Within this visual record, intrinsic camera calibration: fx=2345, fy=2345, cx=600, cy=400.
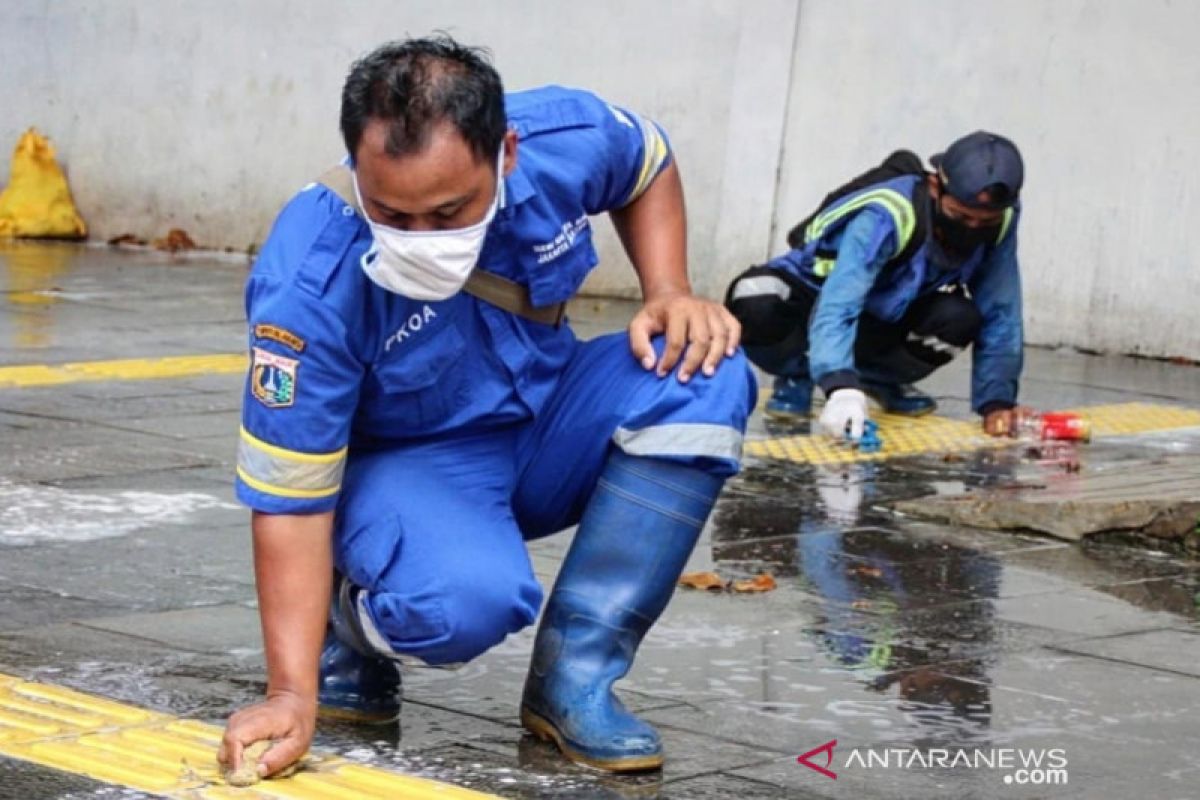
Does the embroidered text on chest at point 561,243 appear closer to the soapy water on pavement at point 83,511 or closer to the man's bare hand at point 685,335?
the man's bare hand at point 685,335

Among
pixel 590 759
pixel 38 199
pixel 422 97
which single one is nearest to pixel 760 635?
pixel 590 759

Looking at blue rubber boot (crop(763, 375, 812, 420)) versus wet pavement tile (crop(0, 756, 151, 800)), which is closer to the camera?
wet pavement tile (crop(0, 756, 151, 800))

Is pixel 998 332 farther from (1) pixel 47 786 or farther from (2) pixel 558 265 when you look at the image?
(1) pixel 47 786

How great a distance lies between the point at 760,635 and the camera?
179 inches

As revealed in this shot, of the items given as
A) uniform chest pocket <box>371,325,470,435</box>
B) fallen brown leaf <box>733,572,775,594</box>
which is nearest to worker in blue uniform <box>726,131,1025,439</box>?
fallen brown leaf <box>733,572,775,594</box>

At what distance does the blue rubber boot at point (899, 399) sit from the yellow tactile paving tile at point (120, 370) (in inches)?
88.1

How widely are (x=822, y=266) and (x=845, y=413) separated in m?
0.69

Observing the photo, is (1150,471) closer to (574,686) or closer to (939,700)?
(939,700)

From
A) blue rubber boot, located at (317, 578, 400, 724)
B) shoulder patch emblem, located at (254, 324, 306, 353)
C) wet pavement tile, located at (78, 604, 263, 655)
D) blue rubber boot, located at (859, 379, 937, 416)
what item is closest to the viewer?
shoulder patch emblem, located at (254, 324, 306, 353)

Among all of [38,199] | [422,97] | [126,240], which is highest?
[422,97]

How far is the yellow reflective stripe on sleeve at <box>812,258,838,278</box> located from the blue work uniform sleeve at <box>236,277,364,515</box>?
13.1 feet

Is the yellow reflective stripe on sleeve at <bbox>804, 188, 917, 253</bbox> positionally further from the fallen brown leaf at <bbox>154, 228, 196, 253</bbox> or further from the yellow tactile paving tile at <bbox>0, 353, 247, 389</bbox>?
the fallen brown leaf at <bbox>154, 228, 196, 253</bbox>

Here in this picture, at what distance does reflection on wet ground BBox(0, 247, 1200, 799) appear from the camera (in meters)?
3.64

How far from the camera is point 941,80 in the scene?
10.1 metres
